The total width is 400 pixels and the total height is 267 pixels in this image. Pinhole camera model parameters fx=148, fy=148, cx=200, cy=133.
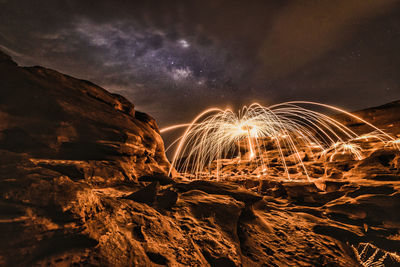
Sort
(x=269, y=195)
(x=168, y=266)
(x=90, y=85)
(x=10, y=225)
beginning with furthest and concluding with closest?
(x=269, y=195) → (x=90, y=85) → (x=168, y=266) → (x=10, y=225)

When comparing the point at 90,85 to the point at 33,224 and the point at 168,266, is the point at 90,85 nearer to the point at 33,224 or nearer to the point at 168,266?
the point at 33,224

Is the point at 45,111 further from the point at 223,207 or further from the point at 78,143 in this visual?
the point at 223,207

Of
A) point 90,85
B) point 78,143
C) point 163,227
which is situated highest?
point 90,85

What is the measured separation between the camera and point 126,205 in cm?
393

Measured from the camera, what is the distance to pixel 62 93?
7102mm

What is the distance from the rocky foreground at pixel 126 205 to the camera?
2.48 metres

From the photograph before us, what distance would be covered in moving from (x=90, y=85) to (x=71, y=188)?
875 centimetres

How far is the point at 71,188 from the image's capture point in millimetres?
2883

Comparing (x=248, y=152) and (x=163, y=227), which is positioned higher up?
(x=248, y=152)

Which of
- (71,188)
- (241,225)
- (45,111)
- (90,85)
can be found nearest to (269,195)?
(241,225)

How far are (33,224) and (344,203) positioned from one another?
1153 centimetres

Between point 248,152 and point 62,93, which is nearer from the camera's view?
point 62,93

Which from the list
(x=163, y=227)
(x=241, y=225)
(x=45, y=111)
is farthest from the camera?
(x=45, y=111)

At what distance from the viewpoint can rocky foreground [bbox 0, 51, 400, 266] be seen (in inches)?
97.8
